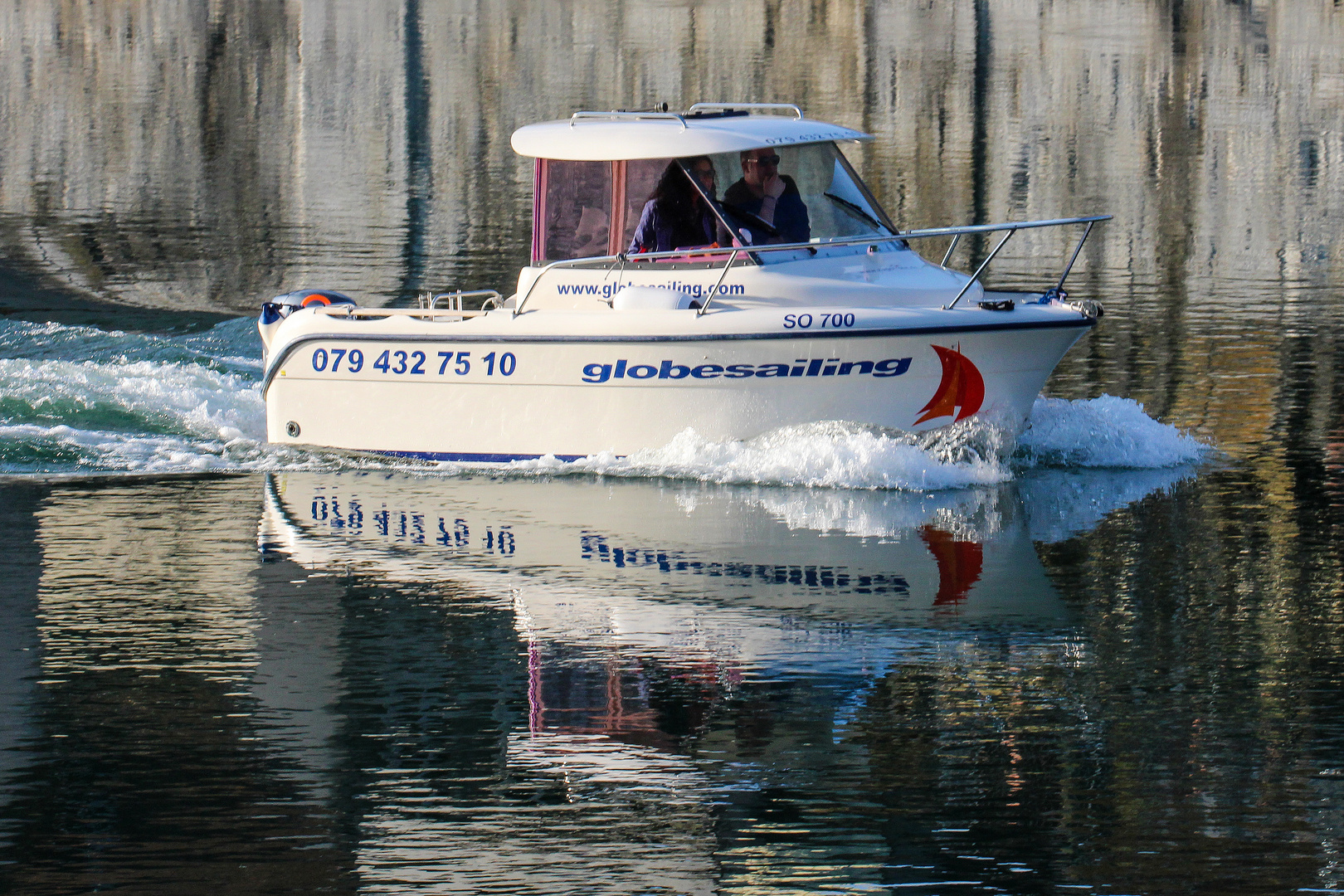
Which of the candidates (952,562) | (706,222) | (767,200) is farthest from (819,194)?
(952,562)

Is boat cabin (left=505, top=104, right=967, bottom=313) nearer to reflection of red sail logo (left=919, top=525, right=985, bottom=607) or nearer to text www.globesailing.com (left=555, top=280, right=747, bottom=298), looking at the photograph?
text www.globesailing.com (left=555, top=280, right=747, bottom=298)

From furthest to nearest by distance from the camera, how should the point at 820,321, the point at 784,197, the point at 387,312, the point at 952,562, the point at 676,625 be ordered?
1. the point at 387,312
2. the point at 784,197
3. the point at 820,321
4. the point at 952,562
5. the point at 676,625

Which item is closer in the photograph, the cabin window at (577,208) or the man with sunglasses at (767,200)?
the man with sunglasses at (767,200)

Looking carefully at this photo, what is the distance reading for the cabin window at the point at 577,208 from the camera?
1192 centimetres

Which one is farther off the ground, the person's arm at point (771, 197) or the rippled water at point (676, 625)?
the person's arm at point (771, 197)

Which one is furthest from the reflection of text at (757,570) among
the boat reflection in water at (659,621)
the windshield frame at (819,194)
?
the windshield frame at (819,194)

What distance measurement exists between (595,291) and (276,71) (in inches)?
1294

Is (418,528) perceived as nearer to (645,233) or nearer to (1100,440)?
(645,233)

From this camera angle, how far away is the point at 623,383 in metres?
11.3

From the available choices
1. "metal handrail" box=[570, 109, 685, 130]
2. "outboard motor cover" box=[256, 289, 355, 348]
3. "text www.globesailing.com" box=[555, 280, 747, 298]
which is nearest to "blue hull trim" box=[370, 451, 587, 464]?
"text www.globesailing.com" box=[555, 280, 747, 298]

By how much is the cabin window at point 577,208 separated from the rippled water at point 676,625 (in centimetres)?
157

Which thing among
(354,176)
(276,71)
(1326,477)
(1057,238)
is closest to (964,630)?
(1326,477)

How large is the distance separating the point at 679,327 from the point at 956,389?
5.77 ft

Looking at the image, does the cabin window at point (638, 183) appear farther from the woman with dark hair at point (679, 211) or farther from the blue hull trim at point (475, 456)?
the blue hull trim at point (475, 456)
